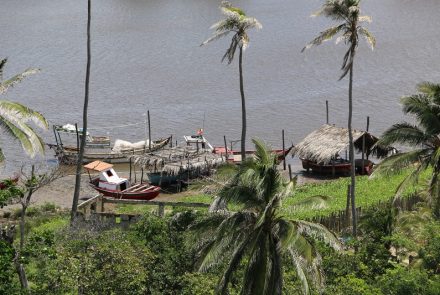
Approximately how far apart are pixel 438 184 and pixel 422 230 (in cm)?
164

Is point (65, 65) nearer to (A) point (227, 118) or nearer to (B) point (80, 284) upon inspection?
(A) point (227, 118)

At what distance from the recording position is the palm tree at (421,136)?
1021 inches

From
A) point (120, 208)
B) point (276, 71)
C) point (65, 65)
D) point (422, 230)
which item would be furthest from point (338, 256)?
point (65, 65)

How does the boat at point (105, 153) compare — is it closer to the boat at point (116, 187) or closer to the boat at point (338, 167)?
the boat at point (116, 187)

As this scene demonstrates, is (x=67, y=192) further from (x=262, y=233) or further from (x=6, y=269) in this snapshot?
(x=262, y=233)

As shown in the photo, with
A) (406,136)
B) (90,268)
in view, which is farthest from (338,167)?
(90,268)

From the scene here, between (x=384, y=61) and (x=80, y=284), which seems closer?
(x=80, y=284)

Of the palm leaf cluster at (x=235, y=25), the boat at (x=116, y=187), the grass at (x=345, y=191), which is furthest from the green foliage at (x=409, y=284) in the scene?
the boat at (x=116, y=187)

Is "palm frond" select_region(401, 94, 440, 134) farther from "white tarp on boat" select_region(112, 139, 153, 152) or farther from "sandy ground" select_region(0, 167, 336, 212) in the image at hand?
"white tarp on boat" select_region(112, 139, 153, 152)

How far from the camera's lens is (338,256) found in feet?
82.6

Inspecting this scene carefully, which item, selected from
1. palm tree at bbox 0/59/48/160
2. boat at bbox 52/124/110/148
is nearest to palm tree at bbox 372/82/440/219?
palm tree at bbox 0/59/48/160

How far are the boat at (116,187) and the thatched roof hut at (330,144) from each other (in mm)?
9594

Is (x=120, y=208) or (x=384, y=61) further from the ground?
(x=384, y=61)

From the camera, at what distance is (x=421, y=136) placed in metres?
26.2
